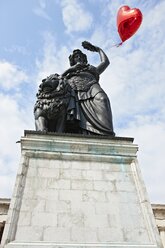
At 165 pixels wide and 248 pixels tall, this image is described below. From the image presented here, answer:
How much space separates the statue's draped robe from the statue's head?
101 cm

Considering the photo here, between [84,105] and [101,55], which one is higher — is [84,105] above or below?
below

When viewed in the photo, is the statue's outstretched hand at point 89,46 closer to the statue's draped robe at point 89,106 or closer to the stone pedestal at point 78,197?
the statue's draped robe at point 89,106

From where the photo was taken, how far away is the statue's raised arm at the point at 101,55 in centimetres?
1030

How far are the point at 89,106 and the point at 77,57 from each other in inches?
117

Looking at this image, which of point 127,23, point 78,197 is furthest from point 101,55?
point 78,197

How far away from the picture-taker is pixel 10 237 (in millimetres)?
4387

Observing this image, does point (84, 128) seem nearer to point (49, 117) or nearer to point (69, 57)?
point (49, 117)

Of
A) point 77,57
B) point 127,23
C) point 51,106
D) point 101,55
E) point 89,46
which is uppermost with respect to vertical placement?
point 89,46

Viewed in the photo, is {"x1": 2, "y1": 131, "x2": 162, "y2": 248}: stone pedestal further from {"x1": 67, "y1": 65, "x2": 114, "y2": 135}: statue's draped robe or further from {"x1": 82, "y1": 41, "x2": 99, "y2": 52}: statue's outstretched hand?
{"x1": 82, "y1": 41, "x2": 99, "y2": 52}: statue's outstretched hand

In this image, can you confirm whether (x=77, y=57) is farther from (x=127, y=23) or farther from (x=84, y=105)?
(x=84, y=105)

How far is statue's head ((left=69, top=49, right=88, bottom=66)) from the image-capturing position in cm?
1048

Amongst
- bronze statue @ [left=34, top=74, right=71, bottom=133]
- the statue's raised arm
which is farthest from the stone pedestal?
the statue's raised arm

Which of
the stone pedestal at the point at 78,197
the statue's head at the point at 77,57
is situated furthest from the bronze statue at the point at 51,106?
the statue's head at the point at 77,57

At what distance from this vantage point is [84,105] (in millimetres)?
8406
